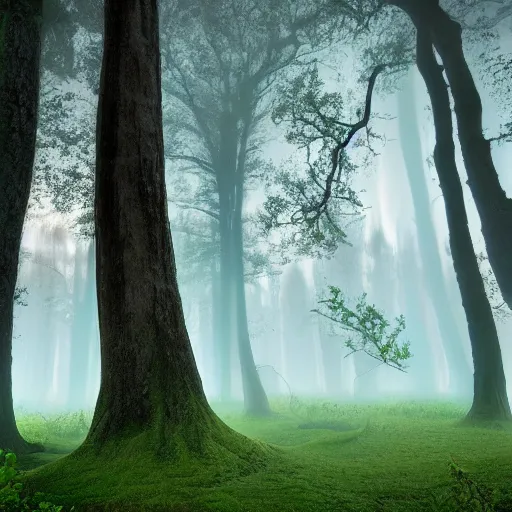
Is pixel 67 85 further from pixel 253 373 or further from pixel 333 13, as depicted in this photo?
pixel 253 373

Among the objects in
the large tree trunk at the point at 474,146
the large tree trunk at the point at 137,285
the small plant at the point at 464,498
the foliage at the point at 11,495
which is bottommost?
the small plant at the point at 464,498

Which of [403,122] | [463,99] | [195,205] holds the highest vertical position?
[403,122]

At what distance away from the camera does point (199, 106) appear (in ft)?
70.1

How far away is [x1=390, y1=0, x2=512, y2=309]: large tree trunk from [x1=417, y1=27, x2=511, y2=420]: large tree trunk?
0.28m

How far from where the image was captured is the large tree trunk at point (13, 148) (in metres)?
7.17

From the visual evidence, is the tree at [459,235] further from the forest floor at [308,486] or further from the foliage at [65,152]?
the foliage at [65,152]

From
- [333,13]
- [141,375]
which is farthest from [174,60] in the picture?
[141,375]

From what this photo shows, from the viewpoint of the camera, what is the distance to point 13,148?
7.57m

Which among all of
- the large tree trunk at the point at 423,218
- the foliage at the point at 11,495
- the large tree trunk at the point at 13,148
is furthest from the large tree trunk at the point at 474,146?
the large tree trunk at the point at 423,218

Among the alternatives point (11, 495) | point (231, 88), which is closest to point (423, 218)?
point (231, 88)

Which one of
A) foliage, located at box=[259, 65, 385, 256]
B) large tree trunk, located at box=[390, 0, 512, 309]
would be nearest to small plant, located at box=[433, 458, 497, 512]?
large tree trunk, located at box=[390, 0, 512, 309]

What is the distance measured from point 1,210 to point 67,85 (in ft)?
32.6

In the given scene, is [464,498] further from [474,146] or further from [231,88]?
[231,88]

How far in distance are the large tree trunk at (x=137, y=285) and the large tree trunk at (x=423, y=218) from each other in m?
37.3
